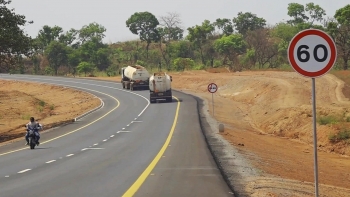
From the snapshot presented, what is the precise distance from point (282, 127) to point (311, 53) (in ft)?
112

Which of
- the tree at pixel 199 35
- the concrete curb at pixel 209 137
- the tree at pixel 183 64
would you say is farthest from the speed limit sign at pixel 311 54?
the tree at pixel 199 35

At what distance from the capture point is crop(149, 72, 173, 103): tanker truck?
2442 inches

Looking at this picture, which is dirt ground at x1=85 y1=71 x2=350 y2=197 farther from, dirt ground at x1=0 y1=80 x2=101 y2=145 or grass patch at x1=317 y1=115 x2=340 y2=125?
dirt ground at x1=0 y1=80 x2=101 y2=145

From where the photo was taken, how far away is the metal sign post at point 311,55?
934cm

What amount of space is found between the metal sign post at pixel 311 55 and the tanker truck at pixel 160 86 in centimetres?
5249

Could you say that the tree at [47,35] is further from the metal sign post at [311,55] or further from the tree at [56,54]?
the metal sign post at [311,55]

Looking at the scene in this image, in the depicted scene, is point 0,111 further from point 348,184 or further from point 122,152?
Result: point 348,184

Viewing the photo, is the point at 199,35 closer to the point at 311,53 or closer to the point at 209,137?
the point at 209,137

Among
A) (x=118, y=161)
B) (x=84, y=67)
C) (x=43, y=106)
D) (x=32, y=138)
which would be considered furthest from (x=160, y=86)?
(x=84, y=67)

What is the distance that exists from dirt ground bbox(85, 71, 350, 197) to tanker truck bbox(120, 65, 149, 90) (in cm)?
658

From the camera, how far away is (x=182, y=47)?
12462 cm

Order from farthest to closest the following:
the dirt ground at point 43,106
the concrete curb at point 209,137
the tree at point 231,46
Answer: the tree at point 231,46 → the dirt ground at point 43,106 → the concrete curb at point 209,137

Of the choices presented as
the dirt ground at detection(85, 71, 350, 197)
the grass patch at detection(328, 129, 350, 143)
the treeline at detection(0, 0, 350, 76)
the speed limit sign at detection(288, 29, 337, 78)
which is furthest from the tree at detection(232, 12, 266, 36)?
the speed limit sign at detection(288, 29, 337, 78)

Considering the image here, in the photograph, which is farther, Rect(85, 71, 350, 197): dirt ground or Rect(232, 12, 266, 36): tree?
Rect(232, 12, 266, 36): tree
